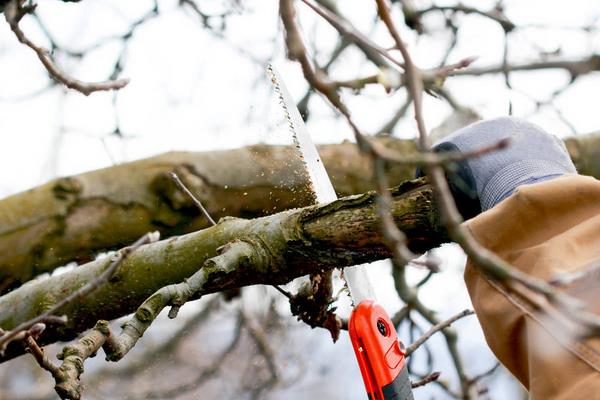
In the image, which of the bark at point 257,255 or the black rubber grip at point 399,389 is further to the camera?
the black rubber grip at point 399,389

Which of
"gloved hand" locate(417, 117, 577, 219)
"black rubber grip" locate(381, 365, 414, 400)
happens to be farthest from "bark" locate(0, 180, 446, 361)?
"black rubber grip" locate(381, 365, 414, 400)

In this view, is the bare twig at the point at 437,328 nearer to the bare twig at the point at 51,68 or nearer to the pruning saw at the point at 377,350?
the pruning saw at the point at 377,350

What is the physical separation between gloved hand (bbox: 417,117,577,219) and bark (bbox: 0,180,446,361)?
→ 9cm

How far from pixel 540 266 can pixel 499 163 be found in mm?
307

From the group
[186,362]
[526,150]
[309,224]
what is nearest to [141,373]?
[186,362]

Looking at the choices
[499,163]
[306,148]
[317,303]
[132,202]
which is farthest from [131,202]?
[499,163]

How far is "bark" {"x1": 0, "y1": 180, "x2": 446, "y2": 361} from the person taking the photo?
3.69ft

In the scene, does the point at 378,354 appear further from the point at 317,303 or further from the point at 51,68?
the point at 51,68

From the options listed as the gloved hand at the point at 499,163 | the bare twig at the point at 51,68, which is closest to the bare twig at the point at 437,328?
the gloved hand at the point at 499,163

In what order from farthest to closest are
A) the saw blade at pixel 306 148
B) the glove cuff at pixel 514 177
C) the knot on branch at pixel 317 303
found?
the saw blade at pixel 306 148
the knot on branch at pixel 317 303
the glove cuff at pixel 514 177

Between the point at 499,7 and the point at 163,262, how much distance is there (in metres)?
1.59

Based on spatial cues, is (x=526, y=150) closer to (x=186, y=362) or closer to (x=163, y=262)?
(x=163, y=262)

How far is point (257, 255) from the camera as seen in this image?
50.8 inches

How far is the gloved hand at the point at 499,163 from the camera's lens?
3.65ft
